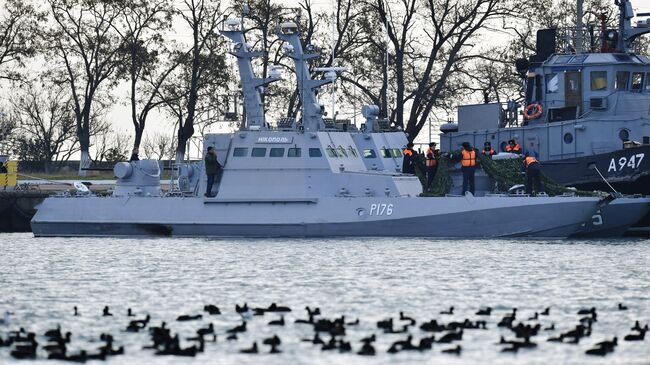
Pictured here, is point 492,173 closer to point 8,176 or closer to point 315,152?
point 315,152

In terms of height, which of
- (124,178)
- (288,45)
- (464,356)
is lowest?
(464,356)

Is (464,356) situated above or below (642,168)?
below

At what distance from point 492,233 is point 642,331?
63.7ft

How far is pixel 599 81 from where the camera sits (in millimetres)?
50062

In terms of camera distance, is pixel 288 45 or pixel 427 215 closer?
pixel 427 215

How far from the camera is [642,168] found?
4606 centimetres

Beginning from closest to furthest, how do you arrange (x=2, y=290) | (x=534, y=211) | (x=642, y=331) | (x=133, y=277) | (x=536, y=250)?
1. (x=642, y=331)
2. (x=2, y=290)
3. (x=133, y=277)
4. (x=536, y=250)
5. (x=534, y=211)

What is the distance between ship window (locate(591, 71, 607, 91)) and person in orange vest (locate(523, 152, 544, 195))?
5910 millimetres

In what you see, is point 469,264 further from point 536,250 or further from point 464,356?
point 464,356

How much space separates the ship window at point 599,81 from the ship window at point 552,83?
130 cm

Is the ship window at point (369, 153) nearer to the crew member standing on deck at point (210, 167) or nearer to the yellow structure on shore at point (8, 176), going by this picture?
the crew member standing on deck at point (210, 167)

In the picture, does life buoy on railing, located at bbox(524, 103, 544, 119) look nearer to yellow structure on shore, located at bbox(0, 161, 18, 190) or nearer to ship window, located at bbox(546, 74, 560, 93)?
ship window, located at bbox(546, 74, 560, 93)

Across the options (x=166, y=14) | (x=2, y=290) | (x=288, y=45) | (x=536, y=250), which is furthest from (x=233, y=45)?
(x=166, y=14)

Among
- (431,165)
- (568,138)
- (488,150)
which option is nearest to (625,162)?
(568,138)
